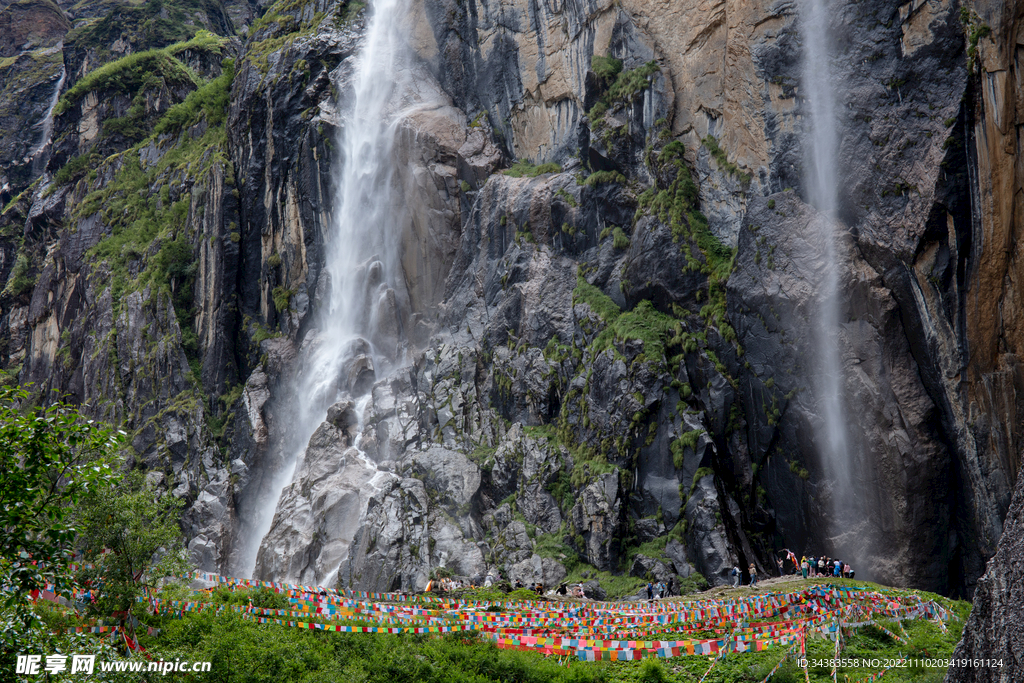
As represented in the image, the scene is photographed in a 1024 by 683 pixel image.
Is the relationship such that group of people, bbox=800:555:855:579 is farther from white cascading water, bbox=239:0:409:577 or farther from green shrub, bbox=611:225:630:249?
white cascading water, bbox=239:0:409:577

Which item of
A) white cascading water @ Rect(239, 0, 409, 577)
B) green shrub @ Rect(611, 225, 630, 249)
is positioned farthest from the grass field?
white cascading water @ Rect(239, 0, 409, 577)

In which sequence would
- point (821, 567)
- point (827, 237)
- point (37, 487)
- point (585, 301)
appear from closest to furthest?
point (37, 487) → point (821, 567) → point (827, 237) → point (585, 301)

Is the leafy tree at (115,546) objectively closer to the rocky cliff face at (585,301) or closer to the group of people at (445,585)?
the group of people at (445,585)

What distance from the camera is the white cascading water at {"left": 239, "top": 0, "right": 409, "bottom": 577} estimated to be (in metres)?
43.0

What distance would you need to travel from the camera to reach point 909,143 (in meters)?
26.2

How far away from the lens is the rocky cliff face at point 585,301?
25.0 metres

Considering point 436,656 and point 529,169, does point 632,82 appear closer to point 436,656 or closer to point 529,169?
point 529,169

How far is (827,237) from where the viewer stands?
28.4m

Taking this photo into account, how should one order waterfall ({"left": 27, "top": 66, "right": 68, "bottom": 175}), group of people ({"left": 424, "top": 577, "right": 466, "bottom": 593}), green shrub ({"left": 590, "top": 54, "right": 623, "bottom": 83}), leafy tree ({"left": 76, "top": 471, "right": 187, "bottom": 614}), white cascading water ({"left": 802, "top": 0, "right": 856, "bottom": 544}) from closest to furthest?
leafy tree ({"left": 76, "top": 471, "right": 187, "bottom": 614}) → group of people ({"left": 424, "top": 577, "right": 466, "bottom": 593}) → white cascading water ({"left": 802, "top": 0, "right": 856, "bottom": 544}) → green shrub ({"left": 590, "top": 54, "right": 623, "bottom": 83}) → waterfall ({"left": 27, "top": 66, "right": 68, "bottom": 175})

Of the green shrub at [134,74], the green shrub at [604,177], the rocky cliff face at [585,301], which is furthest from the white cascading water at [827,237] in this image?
the green shrub at [134,74]

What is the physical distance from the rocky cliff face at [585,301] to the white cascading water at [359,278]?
1055 mm

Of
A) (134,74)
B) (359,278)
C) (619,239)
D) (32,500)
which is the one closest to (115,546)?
(32,500)

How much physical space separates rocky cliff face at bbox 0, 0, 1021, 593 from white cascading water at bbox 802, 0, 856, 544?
406 mm

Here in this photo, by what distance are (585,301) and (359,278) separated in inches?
701
